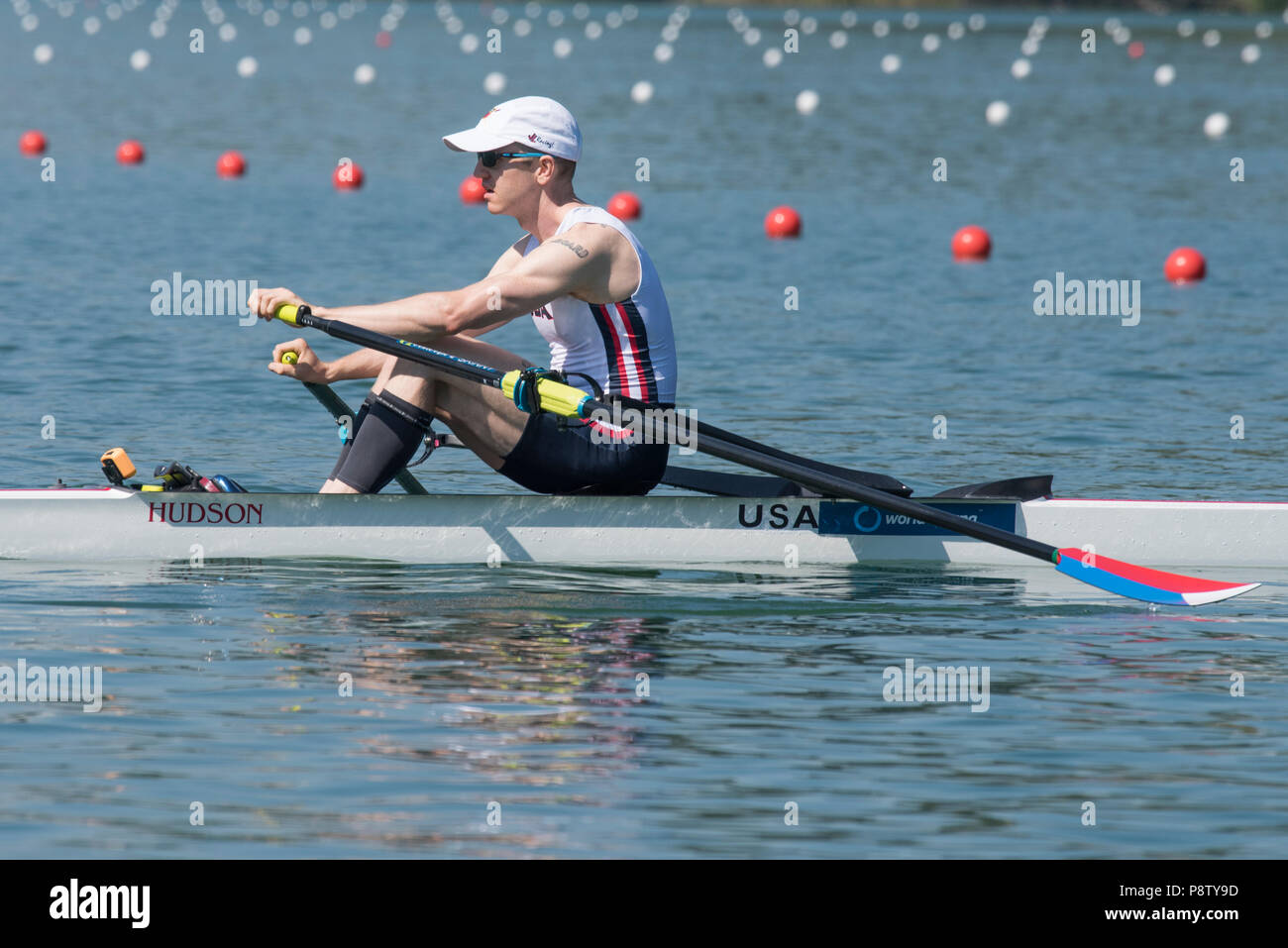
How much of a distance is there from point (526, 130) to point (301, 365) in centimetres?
129

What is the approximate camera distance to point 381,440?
8492mm

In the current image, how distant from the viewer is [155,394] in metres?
13.4

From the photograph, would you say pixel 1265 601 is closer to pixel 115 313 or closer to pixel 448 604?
pixel 448 604

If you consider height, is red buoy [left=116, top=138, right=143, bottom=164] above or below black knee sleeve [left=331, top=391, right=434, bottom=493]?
above

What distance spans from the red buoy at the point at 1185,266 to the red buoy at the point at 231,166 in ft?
40.7

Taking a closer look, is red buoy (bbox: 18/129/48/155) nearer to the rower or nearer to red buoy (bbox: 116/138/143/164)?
red buoy (bbox: 116/138/143/164)

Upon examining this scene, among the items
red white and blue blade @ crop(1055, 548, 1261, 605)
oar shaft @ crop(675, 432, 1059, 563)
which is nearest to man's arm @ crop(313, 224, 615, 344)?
oar shaft @ crop(675, 432, 1059, 563)

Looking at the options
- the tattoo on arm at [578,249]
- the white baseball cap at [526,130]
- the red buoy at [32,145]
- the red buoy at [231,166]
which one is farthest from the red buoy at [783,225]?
the tattoo on arm at [578,249]

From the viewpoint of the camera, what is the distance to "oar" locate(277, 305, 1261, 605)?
8.08m

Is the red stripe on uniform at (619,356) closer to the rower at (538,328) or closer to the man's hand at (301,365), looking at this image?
the rower at (538,328)

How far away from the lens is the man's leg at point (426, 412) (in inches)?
330

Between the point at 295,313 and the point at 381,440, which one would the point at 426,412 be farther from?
the point at 295,313

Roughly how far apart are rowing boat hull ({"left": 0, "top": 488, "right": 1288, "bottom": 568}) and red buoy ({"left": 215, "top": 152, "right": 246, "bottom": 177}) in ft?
62.0
